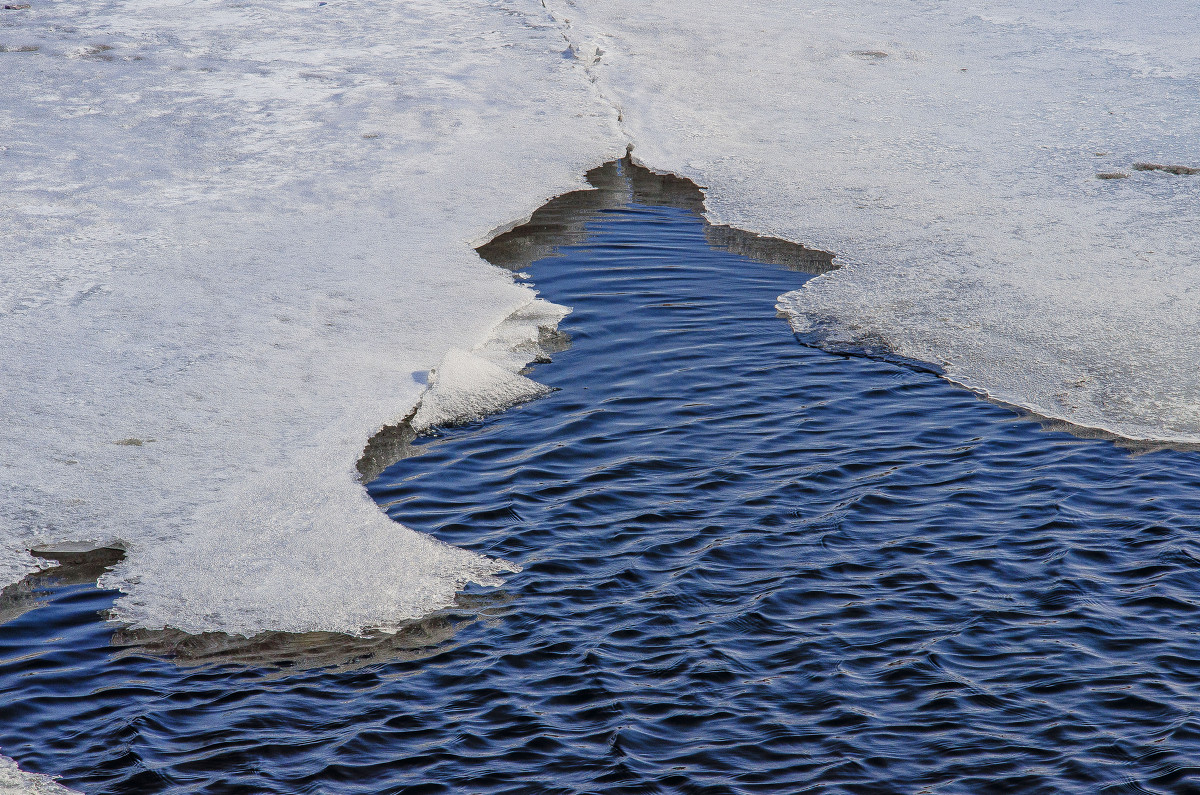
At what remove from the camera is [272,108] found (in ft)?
26.9

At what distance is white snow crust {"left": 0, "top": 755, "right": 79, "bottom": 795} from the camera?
3111 millimetres

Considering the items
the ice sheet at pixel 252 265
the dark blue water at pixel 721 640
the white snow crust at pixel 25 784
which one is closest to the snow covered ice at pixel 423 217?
the ice sheet at pixel 252 265

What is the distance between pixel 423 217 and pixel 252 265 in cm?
122

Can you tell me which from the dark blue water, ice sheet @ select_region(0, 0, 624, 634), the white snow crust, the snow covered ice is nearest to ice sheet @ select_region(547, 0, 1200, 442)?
the snow covered ice

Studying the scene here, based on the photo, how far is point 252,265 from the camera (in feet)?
20.3

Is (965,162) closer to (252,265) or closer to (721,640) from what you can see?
(252,265)


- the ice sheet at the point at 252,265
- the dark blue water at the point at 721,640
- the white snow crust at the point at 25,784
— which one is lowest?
the white snow crust at the point at 25,784

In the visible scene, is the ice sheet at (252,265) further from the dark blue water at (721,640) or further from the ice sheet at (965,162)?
the ice sheet at (965,162)

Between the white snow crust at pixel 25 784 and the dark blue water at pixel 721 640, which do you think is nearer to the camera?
the white snow crust at pixel 25 784

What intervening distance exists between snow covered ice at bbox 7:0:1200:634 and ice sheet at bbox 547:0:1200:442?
0.10 ft

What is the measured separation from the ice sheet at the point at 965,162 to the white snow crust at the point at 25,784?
4292mm

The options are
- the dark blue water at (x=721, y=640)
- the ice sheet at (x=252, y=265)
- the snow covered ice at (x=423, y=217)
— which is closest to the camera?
the dark blue water at (x=721, y=640)

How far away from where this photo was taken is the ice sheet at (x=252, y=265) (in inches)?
163

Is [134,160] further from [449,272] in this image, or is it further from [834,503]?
[834,503]
